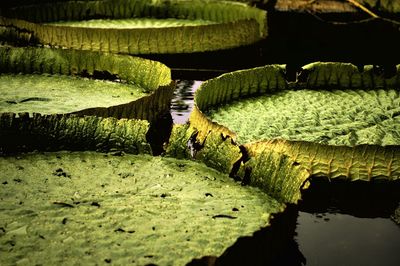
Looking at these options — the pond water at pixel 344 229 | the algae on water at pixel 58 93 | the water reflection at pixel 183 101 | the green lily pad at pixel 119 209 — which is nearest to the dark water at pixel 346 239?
the pond water at pixel 344 229

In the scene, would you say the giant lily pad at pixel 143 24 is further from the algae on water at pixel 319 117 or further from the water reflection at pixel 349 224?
the water reflection at pixel 349 224

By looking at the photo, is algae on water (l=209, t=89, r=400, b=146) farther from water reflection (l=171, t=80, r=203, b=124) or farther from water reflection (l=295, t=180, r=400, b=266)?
water reflection (l=295, t=180, r=400, b=266)

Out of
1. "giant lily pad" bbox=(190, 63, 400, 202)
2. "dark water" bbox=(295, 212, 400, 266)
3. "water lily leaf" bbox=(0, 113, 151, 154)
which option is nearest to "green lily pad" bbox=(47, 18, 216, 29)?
"giant lily pad" bbox=(190, 63, 400, 202)

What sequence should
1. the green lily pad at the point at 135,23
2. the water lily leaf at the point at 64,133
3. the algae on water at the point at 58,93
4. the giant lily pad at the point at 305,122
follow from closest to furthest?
the giant lily pad at the point at 305,122
the water lily leaf at the point at 64,133
the algae on water at the point at 58,93
the green lily pad at the point at 135,23

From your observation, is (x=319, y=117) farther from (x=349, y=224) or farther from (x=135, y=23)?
(x=135, y=23)

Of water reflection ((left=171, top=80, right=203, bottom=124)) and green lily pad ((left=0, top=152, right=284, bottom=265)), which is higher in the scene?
green lily pad ((left=0, top=152, right=284, bottom=265))

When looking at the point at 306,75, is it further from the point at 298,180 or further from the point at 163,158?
the point at 298,180

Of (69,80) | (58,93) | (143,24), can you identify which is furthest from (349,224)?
(143,24)
